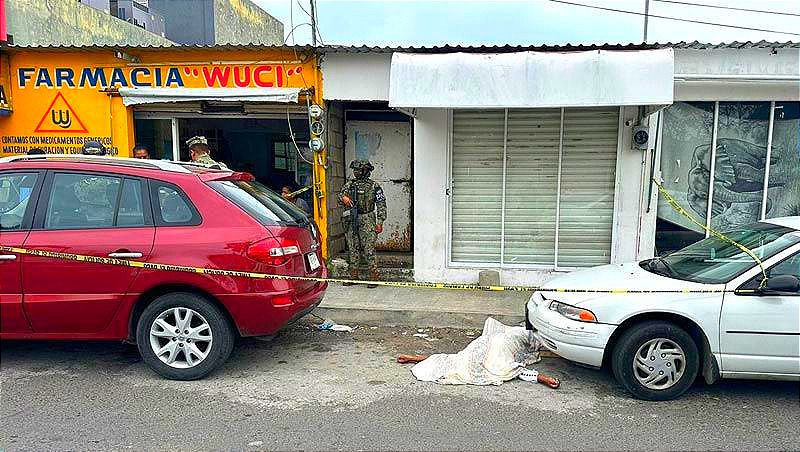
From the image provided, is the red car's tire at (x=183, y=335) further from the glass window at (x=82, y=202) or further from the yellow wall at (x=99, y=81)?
the yellow wall at (x=99, y=81)

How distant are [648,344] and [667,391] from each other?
38cm

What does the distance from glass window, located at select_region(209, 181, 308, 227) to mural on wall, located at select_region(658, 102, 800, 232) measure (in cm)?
533

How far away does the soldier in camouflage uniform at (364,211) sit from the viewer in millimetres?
7812

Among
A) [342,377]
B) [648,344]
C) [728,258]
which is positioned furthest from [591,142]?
[342,377]

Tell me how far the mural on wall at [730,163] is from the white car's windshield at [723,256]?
2.89 meters

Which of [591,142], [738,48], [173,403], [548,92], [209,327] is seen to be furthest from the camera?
[591,142]

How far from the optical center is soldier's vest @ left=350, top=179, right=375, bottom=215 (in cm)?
780

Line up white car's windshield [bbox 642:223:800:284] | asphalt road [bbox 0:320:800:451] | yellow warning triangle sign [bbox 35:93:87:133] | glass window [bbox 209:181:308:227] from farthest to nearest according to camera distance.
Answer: yellow warning triangle sign [bbox 35:93:87:133] → glass window [bbox 209:181:308:227] → white car's windshield [bbox 642:223:800:284] → asphalt road [bbox 0:320:800:451]

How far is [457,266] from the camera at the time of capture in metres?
8.05

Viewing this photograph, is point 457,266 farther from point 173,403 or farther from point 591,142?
point 173,403

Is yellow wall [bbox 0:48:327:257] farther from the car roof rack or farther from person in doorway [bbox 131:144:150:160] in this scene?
the car roof rack

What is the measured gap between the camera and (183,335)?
4441mm

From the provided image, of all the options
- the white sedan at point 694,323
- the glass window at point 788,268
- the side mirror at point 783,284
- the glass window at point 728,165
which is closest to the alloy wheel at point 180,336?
the white sedan at point 694,323

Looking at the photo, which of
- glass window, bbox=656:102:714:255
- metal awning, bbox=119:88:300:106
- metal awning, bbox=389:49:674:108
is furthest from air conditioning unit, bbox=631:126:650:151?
metal awning, bbox=119:88:300:106
